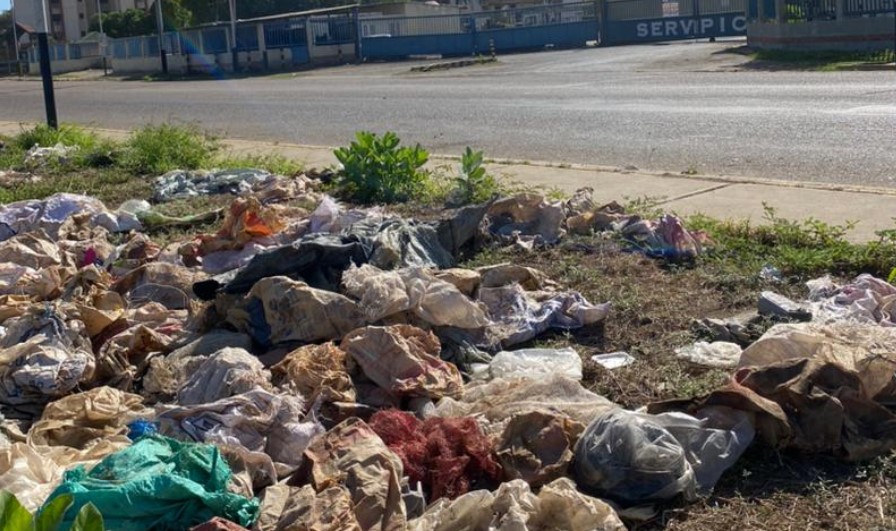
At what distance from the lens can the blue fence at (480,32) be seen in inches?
1809

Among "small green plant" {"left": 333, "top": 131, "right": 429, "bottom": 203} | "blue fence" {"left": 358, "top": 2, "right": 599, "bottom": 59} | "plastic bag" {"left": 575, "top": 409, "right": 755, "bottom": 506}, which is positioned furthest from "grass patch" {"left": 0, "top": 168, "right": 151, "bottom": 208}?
"blue fence" {"left": 358, "top": 2, "right": 599, "bottom": 59}

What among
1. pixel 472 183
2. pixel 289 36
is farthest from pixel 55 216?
pixel 289 36

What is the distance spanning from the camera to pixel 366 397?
4777mm

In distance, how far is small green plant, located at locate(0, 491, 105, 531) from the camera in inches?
102

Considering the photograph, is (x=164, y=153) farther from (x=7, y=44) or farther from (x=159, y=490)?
(x=7, y=44)

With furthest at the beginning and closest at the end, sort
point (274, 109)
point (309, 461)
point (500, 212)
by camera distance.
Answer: point (274, 109) < point (500, 212) < point (309, 461)

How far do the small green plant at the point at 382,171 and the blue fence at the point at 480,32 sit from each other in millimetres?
36067

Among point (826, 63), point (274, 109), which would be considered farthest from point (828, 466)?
point (826, 63)

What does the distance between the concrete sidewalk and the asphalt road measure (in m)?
0.80

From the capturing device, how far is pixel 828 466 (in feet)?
13.2

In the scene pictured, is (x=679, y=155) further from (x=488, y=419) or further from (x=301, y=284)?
(x=488, y=419)

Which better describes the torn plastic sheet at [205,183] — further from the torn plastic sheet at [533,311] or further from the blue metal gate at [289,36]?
the blue metal gate at [289,36]

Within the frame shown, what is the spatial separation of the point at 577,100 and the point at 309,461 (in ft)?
50.2

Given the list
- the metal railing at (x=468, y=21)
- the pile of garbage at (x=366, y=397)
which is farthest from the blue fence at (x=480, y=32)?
the pile of garbage at (x=366, y=397)
